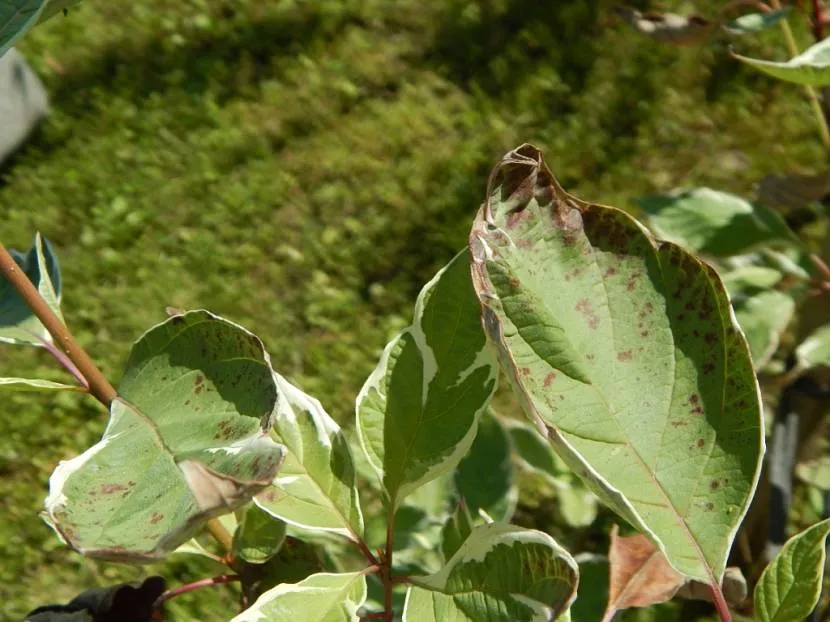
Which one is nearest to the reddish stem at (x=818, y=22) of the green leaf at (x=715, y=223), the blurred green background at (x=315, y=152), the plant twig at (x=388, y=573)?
the green leaf at (x=715, y=223)

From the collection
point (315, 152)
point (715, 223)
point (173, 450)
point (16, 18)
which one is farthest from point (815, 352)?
point (315, 152)

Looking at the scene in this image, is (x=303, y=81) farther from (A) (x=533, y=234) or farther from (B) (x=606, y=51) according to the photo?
(A) (x=533, y=234)

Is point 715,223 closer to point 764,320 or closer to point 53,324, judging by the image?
point 764,320

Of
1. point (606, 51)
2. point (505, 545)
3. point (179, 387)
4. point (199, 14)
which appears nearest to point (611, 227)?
point (505, 545)

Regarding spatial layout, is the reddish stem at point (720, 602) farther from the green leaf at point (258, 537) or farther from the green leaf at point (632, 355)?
the green leaf at point (258, 537)

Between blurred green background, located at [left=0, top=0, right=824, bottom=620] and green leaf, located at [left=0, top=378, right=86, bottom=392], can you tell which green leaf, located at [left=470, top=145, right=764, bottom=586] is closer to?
green leaf, located at [left=0, top=378, right=86, bottom=392]

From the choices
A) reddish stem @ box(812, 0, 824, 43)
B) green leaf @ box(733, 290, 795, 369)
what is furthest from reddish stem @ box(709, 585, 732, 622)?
reddish stem @ box(812, 0, 824, 43)
